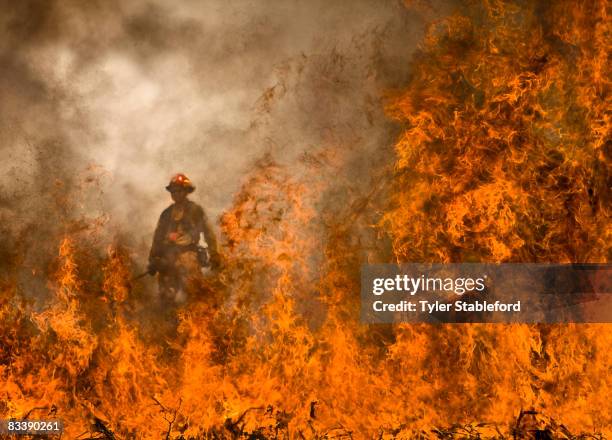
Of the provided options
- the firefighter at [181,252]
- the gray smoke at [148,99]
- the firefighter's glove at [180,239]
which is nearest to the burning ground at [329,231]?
the gray smoke at [148,99]

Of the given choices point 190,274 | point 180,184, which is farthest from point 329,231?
point 180,184

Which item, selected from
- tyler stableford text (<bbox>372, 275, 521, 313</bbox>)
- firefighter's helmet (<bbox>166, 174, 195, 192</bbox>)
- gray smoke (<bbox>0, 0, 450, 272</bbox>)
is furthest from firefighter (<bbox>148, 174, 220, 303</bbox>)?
tyler stableford text (<bbox>372, 275, 521, 313</bbox>)

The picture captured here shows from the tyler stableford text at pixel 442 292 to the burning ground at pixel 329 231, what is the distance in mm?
262

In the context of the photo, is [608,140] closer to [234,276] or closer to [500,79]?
[500,79]

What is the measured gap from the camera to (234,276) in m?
9.60

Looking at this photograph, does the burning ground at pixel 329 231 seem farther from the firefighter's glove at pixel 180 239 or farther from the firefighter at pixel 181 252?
the firefighter's glove at pixel 180 239

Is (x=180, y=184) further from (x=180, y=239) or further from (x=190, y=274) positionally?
(x=190, y=274)

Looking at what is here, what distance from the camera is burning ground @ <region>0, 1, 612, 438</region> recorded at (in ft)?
24.5

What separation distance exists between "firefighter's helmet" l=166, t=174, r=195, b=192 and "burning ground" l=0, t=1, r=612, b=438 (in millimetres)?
338

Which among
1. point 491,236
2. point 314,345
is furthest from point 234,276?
point 491,236

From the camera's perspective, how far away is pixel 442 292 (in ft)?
27.6

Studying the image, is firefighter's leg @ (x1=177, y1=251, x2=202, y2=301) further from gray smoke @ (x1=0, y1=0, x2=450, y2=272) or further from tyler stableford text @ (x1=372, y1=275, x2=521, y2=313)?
tyler stableford text @ (x1=372, y1=275, x2=521, y2=313)

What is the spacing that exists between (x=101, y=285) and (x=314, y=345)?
3061 mm

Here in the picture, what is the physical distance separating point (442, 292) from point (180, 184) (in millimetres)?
3876
